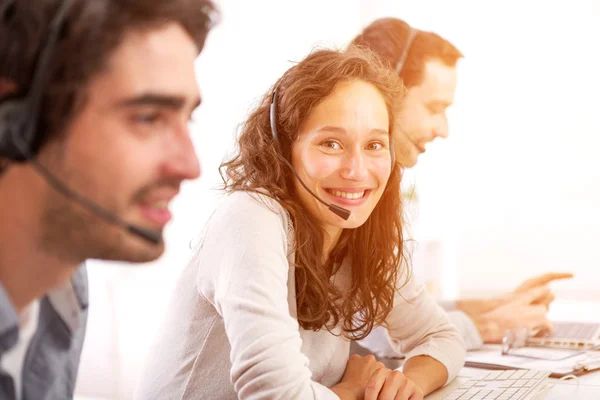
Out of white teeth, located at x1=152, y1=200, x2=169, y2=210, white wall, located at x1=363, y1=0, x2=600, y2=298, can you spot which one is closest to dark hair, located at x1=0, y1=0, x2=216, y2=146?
white teeth, located at x1=152, y1=200, x2=169, y2=210

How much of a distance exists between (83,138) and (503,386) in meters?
0.85

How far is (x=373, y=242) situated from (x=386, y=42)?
0.68 m

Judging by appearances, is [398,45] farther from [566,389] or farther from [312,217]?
[566,389]

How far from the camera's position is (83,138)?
1.87 feet

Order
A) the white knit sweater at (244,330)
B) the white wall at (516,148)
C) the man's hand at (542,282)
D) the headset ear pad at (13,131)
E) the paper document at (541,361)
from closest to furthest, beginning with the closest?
the headset ear pad at (13,131) < the white knit sweater at (244,330) < the paper document at (541,361) < the man's hand at (542,282) < the white wall at (516,148)

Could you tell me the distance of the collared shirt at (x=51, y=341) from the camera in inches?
23.2

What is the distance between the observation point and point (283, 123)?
3.53 ft

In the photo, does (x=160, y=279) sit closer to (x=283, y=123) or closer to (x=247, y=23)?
(x=247, y=23)

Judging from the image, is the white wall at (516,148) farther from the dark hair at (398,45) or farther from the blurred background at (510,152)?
the dark hair at (398,45)

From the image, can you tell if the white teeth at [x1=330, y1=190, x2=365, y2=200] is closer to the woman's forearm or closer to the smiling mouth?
the smiling mouth

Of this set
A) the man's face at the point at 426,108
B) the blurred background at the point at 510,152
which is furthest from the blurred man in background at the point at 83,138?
the blurred background at the point at 510,152

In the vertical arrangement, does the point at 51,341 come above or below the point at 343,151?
below

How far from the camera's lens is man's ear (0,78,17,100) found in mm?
547

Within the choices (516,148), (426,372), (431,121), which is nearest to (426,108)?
(431,121)
